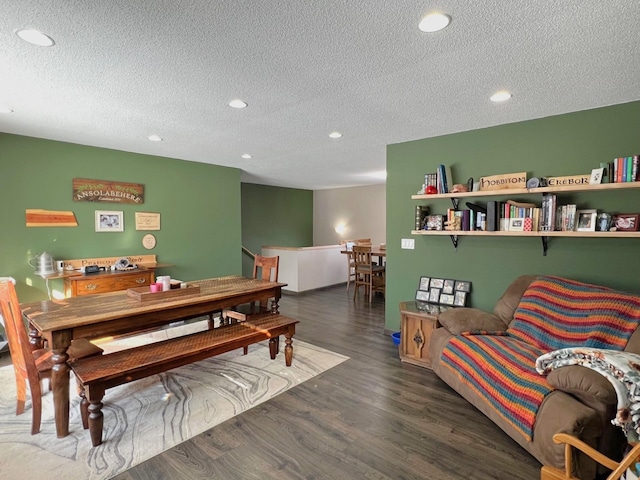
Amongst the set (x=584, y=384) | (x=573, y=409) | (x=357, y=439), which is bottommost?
(x=357, y=439)

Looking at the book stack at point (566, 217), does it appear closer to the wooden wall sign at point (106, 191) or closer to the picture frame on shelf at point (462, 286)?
the picture frame on shelf at point (462, 286)

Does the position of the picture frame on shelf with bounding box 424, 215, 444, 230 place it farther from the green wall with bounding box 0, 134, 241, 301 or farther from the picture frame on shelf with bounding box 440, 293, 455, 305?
the green wall with bounding box 0, 134, 241, 301

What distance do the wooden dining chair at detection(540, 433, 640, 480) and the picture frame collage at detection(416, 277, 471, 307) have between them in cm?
189

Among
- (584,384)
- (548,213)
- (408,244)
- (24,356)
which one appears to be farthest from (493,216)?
(24,356)

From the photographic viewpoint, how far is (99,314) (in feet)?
7.47

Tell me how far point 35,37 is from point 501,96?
307 centimetres

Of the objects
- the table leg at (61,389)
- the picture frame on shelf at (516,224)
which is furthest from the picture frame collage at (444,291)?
the table leg at (61,389)

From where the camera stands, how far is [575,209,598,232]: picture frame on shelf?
273cm

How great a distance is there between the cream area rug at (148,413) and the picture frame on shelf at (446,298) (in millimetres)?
1288

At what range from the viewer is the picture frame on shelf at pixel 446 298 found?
3.59 m

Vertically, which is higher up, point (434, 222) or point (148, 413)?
point (434, 222)

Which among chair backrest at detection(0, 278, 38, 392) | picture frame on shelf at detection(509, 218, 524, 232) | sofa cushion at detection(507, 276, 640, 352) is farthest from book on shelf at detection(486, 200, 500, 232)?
chair backrest at detection(0, 278, 38, 392)

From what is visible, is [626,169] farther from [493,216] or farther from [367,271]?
[367,271]

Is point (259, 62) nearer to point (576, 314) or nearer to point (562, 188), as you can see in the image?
point (562, 188)
